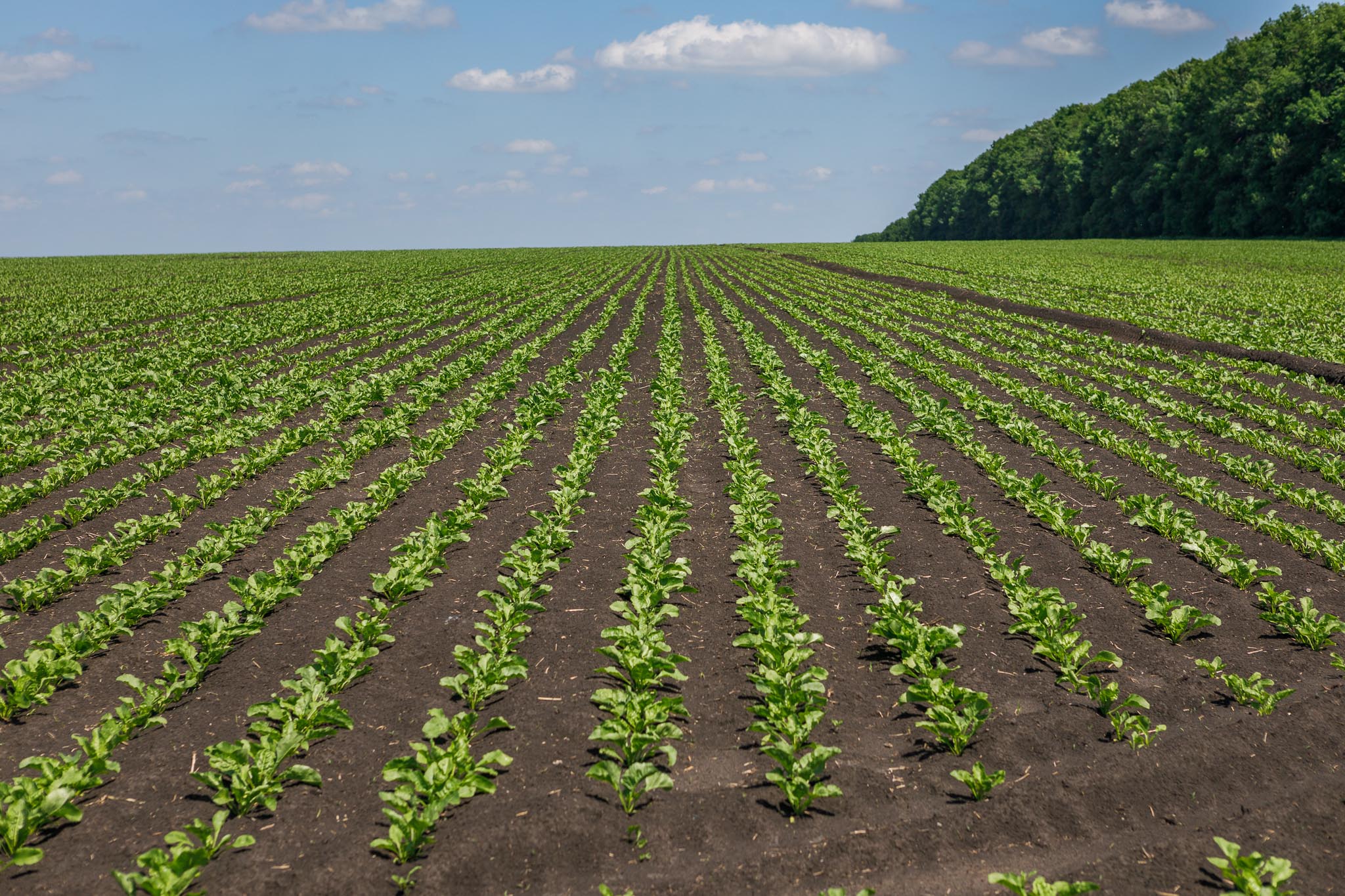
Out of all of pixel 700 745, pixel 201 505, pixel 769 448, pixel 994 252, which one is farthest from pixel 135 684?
pixel 994 252

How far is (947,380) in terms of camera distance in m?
16.2

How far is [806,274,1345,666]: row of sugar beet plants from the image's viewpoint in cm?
Result: 659

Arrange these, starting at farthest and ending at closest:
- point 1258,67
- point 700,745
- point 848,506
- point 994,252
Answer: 1. point 1258,67
2. point 994,252
3. point 848,506
4. point 700,745

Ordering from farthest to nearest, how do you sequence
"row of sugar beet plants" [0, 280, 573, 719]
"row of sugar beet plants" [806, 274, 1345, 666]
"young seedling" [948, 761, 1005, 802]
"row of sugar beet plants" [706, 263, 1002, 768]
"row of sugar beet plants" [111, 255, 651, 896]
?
"row of sugar beet plants" [806, 274, 1345, 666], "row of sugar beet plants" [0, 280, 573, 719], "row of sugar beet plants" [706, 263, 1002, 768], "young seedling" [948, 761, 1005, 802], "row of sugar beet plants" [111, 255, 651, 896]

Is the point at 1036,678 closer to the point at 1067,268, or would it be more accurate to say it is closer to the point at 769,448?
the point at 769,448

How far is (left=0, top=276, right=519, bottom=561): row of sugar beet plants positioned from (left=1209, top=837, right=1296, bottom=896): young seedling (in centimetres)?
1005

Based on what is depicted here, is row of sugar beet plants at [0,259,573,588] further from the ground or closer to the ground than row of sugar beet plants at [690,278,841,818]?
further from the ground

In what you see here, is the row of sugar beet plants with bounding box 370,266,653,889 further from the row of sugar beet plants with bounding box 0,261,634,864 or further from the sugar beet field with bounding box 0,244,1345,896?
the row of sugar beet plants with bounding box 0,261,634,864

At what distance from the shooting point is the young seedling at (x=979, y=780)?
15.5 ft

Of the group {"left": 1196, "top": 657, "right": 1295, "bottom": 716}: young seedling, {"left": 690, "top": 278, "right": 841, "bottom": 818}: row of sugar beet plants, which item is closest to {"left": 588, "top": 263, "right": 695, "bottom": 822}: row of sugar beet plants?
{"left": 690, "top": 278, "right": 841, "bottom": 818}: row of sugar beet plants

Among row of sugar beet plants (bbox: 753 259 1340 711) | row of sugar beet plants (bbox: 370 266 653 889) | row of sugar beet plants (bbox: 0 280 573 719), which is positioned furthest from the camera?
row of sugar beet plants (bbox: 753 259 1340 711)

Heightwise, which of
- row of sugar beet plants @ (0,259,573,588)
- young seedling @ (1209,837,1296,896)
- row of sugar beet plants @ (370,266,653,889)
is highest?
row of sugar beet plants @ (0,259,573,588)

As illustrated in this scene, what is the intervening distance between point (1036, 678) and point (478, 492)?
6.30 metres

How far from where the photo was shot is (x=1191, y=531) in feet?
27.1
